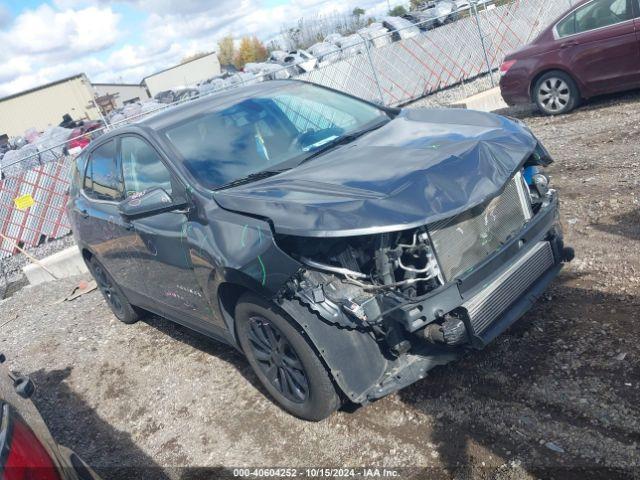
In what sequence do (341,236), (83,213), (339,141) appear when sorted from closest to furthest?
(341,236) < (339,141) < (83,213)

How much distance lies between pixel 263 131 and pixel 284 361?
1.65 m

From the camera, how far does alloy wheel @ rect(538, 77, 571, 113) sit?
27.7 feet

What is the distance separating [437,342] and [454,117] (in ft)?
5.75

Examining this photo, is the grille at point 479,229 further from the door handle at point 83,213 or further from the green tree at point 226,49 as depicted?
the green tree at point 226,49

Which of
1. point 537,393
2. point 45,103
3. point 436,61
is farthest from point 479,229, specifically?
point 45,103

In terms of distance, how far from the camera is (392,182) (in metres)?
2.90

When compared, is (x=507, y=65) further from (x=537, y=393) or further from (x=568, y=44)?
(x=537, y=393)

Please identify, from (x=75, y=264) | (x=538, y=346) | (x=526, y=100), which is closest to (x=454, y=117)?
(x=538, y=346)

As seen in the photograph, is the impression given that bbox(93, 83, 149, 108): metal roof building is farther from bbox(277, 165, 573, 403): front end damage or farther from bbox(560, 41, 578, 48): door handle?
bbox(277, 165, 573, 403): front end damage

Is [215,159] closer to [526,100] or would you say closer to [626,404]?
[626,404]

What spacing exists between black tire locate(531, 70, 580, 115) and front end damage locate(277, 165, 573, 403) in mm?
6261

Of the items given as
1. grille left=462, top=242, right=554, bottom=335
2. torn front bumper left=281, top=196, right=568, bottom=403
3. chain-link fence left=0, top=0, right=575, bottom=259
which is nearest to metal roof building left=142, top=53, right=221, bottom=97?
chain-link fence left=0, top=0, right=575, bottom=259

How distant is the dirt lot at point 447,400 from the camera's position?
2777 mm

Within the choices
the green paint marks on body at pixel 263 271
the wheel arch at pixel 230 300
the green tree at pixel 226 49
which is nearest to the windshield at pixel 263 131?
the wheel arch at pixel 230 300
